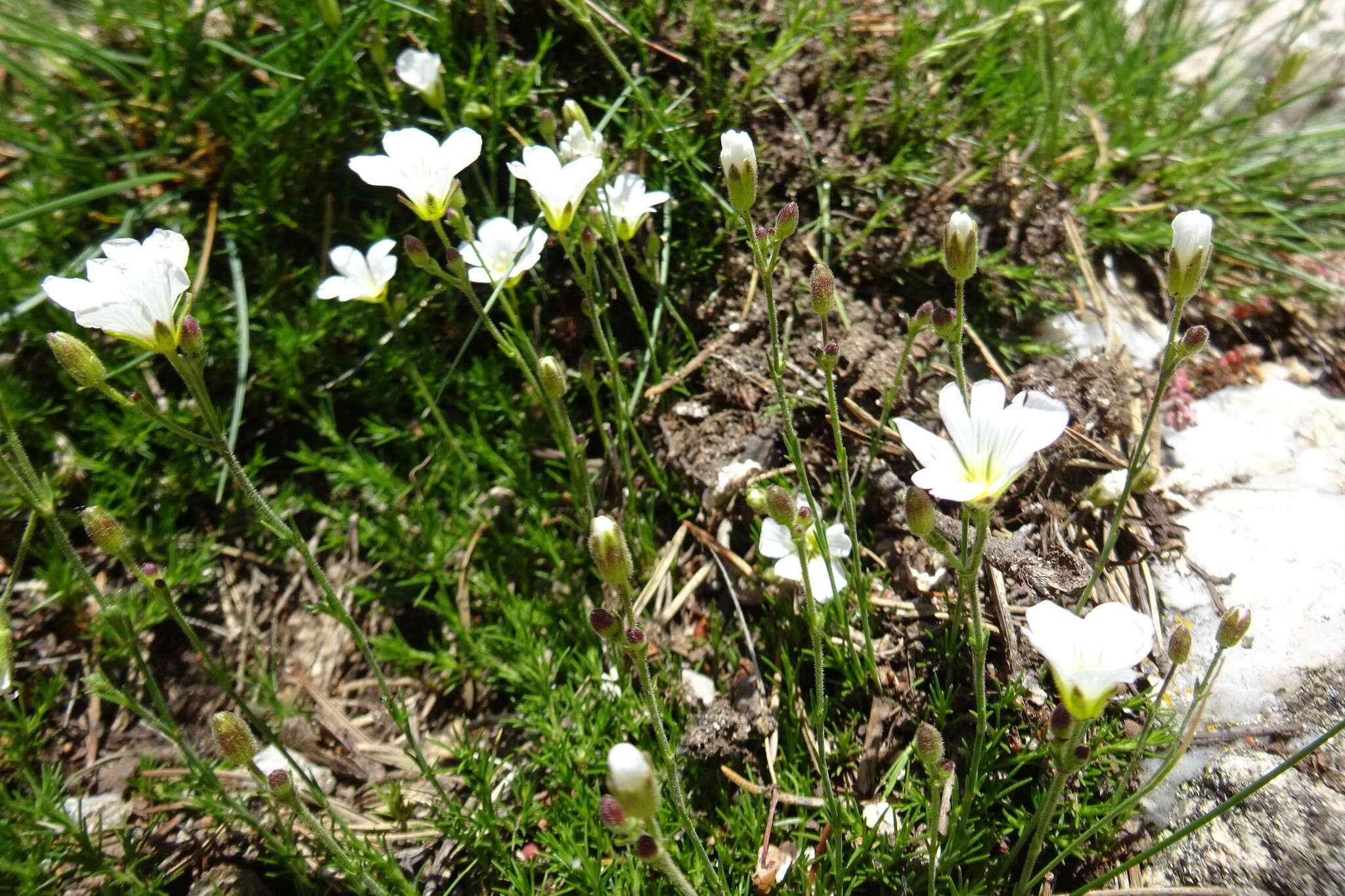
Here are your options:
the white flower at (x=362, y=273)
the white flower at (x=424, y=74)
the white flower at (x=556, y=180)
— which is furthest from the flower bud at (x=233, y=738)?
the white flower at (x=424, y=74)

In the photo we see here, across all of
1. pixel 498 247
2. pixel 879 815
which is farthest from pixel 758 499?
pixel 498 247

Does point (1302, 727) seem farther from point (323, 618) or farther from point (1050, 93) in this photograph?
point (323, 618)

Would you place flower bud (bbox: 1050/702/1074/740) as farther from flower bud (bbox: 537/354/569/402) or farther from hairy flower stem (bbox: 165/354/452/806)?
hairy flower stem (bbox: 165/354/452/806)

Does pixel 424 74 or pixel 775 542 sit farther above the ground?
pixel 424 74

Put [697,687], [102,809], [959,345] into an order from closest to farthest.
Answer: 1. [959,345]
2. [102,809]
3. [697,687]

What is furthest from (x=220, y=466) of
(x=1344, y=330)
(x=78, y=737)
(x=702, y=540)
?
(x=1344, y=330)

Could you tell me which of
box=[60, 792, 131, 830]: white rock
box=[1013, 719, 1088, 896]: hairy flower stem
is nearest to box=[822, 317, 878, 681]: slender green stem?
box=[1013, 719, 1088, 896]: hairy flower stem

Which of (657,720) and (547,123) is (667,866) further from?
(547,123)
